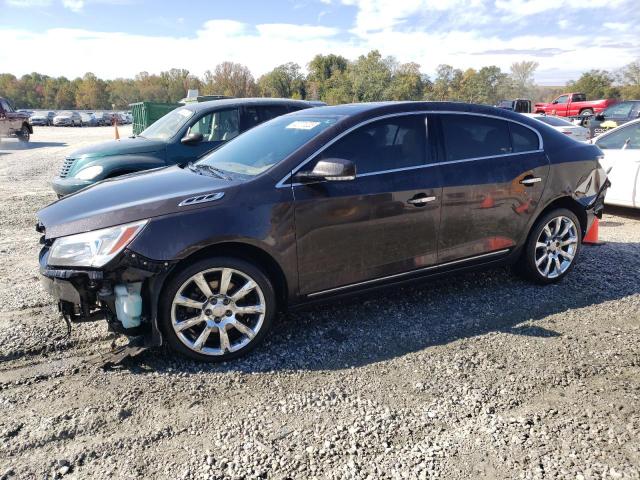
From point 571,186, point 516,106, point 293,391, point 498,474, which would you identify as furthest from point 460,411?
point 516,106

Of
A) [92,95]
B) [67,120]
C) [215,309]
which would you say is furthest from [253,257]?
[92,95]

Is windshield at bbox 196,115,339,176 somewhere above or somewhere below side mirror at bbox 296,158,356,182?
above

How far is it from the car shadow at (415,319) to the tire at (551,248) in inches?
5.4

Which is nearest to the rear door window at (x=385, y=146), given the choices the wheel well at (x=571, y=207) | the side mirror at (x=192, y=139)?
the wheel well at (x=571, y=207)

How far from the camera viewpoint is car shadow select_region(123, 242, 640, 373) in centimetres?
345

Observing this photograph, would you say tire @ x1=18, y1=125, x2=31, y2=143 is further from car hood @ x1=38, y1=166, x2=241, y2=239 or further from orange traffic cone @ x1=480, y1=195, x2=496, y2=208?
orange traffic cone @ x1=480, y1=195, x2=496, y2=208

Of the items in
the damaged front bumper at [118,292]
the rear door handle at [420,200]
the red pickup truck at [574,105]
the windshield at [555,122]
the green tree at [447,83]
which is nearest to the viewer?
the damaged front bumper at [118,292]

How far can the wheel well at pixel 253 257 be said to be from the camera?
3301mm

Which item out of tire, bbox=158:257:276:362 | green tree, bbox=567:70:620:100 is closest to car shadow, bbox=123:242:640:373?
tire, bbox=158:257:276:362

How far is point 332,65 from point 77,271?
334ft

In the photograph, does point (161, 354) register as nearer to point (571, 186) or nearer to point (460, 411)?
point (460, 411)

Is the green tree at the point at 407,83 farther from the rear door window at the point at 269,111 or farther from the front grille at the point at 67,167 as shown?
the front grille at the point at 67,167

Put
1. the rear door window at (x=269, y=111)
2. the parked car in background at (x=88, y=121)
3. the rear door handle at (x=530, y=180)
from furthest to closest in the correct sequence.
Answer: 1. the parked car in background at (x=88, y=121)
2. the rear door window at (x=269, y=111)
3. the rear door handle at (x=530, y=180)

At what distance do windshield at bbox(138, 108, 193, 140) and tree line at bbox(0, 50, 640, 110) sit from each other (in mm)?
59471
